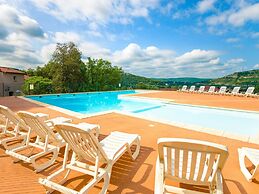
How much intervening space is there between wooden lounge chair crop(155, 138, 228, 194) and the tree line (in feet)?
60.8

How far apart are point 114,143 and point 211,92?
18225 millimetres

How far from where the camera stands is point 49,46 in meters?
20.9

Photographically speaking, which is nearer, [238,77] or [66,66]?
[66,66]

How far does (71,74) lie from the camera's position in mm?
21016

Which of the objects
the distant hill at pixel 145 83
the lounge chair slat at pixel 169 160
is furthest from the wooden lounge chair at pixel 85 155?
the distant hill at pixel 145 83

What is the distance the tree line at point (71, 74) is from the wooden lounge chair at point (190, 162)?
18543 mm

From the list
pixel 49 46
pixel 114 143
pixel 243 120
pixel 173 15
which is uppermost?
pixel 173 15

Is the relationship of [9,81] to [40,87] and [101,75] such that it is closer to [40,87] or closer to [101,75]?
[40,87]

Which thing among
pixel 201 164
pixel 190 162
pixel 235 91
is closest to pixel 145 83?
pixel 235 91

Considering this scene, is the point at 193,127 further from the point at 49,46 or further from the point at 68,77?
the point at 49,46

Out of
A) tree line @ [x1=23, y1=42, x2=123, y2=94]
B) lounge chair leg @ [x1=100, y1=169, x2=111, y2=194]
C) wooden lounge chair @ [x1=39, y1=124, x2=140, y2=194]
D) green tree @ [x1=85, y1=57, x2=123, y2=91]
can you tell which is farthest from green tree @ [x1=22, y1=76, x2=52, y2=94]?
lounge chair leg @ [x1=100, y1=169, x2=111, y2=194]

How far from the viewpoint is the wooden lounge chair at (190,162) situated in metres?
1.67

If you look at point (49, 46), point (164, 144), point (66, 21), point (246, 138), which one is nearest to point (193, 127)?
point (246, 138)

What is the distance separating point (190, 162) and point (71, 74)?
68.5 feet
